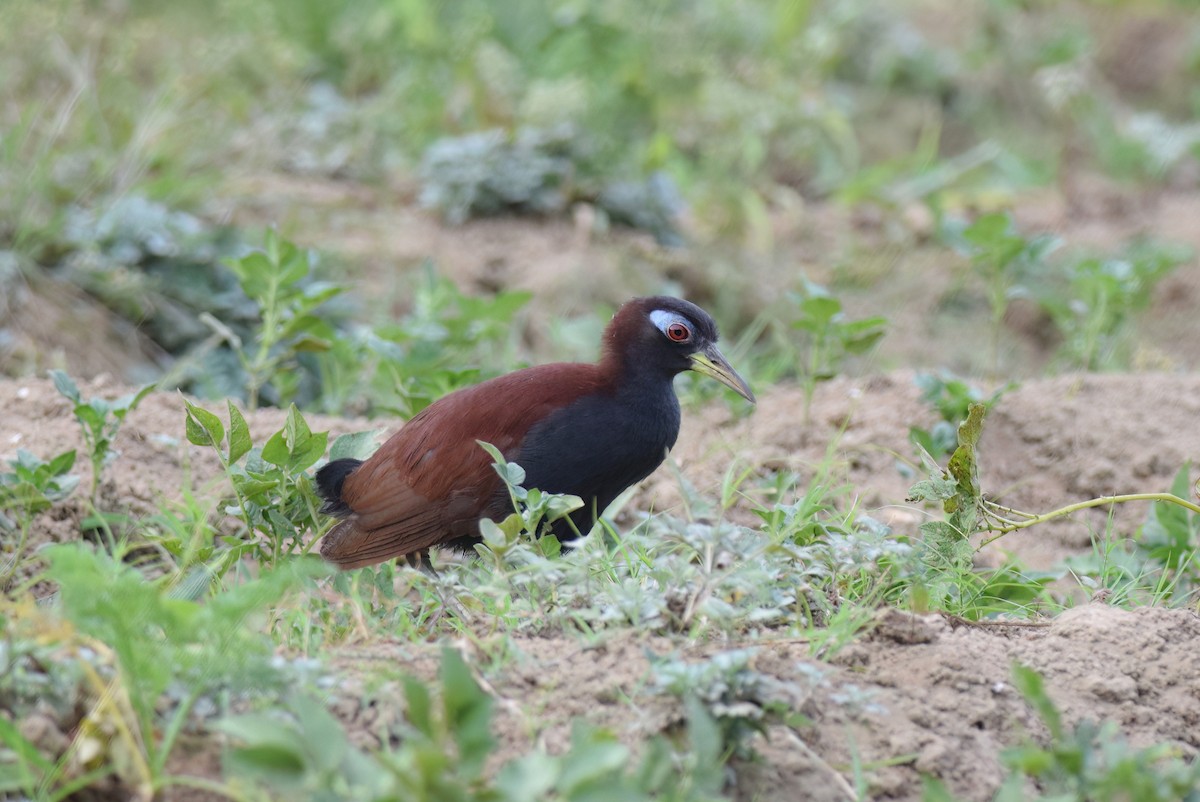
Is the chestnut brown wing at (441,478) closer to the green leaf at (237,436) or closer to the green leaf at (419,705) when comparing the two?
the green leaf at (237,436)

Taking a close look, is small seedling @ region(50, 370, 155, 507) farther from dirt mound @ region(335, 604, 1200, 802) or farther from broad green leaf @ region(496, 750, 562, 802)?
broad green leaf @ region(496, 750, 562, 802)

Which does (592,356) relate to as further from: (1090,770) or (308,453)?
(1090,770)

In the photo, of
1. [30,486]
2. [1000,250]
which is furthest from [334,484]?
[1000,250]

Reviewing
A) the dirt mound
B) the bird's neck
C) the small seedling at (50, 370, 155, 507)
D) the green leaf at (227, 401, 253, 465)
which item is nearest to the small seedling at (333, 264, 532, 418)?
the bird's neck

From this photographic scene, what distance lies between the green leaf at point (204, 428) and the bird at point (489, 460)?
47cm

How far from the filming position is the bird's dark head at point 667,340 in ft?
14.4

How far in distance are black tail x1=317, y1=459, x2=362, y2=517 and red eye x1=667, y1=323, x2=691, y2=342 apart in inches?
40.3

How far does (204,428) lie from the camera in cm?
366

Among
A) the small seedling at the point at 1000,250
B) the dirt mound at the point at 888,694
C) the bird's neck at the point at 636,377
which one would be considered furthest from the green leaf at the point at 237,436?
the small seedling at the point at 1000,250

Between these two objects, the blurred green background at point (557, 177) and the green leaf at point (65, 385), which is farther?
the blurred green background at point (557, 177)

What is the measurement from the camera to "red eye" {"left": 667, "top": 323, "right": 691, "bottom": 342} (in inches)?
173

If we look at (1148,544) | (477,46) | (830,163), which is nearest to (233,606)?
(1148,544)

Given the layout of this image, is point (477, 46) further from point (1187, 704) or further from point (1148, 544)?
point (1187, 704)

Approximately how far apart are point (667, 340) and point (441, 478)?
2.74 ft
